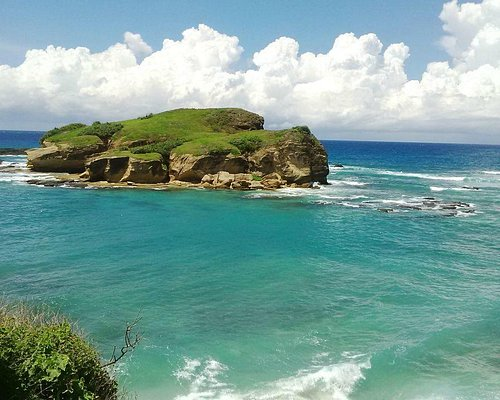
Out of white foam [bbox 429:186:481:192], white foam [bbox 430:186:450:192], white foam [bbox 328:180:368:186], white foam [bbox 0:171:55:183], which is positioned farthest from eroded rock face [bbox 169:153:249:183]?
white foam [bbox 429:186:481:192]

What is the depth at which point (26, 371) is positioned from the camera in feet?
44.8

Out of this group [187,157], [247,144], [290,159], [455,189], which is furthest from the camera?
[455,189]

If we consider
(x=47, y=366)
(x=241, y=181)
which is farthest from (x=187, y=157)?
(x=47, y=366)

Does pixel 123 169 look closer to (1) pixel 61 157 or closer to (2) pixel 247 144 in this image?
(1) pixel 61 157

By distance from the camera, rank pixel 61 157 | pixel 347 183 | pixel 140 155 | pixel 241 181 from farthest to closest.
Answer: pixel 347 183
pixel 61 157
pixel 140 155
pixel 241 181

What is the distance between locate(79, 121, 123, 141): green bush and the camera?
96463mm

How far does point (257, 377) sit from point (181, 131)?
8225 centimetres

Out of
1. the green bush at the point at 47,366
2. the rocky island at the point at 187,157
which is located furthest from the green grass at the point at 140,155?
the green bush at the point at 47,366

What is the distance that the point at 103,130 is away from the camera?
97.6m

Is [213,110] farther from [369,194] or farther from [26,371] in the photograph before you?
[26,371]

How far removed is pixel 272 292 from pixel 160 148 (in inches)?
2373

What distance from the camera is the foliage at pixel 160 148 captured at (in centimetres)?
8544

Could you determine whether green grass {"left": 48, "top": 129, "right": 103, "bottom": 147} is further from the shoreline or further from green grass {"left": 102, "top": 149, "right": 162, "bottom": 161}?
the shoreline

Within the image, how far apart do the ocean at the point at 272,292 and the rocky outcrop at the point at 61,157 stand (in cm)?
2996
